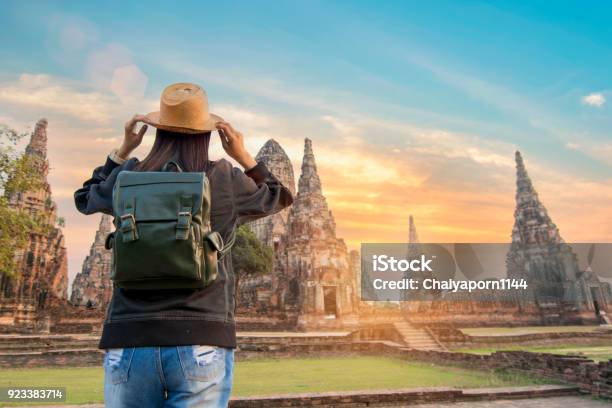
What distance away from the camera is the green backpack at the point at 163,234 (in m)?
1.56

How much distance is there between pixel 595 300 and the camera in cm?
3250

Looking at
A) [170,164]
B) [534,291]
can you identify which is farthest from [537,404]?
[534,291]

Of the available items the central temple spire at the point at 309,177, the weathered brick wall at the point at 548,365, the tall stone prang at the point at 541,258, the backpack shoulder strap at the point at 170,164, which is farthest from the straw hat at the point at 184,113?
the tall stone prang at the point at 541,258

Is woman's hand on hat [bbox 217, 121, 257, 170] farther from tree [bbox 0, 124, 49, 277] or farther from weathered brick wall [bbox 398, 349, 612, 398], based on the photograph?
tree [bbox 0, 124, 49, 277]

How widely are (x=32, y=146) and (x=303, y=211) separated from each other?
1748 cm

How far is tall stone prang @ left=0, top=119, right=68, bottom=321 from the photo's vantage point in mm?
23500

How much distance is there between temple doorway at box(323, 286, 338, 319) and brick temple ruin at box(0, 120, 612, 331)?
0.06m

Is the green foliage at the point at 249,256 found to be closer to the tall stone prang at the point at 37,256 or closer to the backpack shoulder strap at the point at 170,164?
the tall stone prang at the point at 37,256

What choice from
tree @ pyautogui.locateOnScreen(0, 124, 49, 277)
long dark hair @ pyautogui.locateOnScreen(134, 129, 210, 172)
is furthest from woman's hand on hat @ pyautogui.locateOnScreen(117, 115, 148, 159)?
tree @ pyautogui.locateOnScreen(0, 124, 49, 277)

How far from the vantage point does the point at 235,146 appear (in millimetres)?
2184

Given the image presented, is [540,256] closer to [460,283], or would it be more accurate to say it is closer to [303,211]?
[460,283]

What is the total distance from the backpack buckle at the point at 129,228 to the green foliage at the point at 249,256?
95.8 feet

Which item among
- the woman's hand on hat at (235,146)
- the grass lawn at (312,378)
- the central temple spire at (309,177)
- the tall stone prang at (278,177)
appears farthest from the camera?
the tall stone prang at (278,177)

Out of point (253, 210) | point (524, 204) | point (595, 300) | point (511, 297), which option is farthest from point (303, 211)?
point (253, 210)
